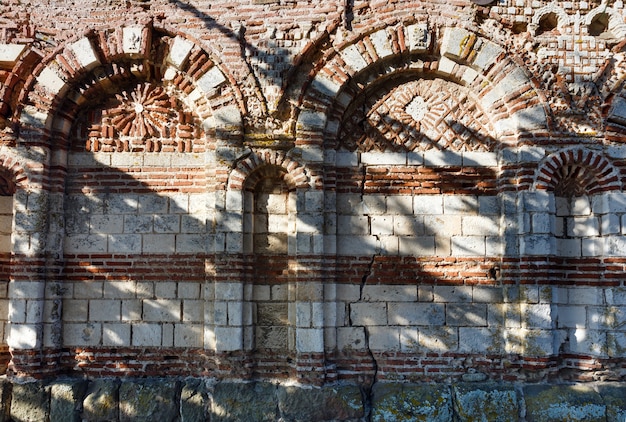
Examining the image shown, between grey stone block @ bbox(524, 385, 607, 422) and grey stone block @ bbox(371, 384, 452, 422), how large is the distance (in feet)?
2.84

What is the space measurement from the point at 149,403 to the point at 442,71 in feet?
16.2

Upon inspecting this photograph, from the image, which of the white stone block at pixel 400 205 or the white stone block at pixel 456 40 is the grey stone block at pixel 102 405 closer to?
the white stone block at pixel 400 205

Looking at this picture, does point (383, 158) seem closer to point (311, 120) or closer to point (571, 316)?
point (311, 120)

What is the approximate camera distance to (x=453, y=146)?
5.12 metres

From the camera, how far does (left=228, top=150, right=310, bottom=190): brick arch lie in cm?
489

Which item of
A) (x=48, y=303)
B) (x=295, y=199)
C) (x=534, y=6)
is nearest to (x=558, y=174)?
(x=534, y=6)

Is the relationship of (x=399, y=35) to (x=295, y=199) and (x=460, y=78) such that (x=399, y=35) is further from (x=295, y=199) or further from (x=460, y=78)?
(x=295, y=199)

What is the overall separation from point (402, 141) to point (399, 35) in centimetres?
117

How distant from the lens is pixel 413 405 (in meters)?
4.70

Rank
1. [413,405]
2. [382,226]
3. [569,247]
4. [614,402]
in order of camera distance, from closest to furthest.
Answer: [614,402]
[413,405]
[569,247]
[382,226]

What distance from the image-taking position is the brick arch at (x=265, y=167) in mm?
4895

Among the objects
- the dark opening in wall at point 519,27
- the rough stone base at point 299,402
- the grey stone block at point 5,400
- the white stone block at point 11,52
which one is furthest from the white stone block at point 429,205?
the grey stone block at point 5,400

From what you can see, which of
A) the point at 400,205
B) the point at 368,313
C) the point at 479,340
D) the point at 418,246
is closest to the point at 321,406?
the point at 368,313

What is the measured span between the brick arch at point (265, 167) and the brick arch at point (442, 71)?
1.06 feet
